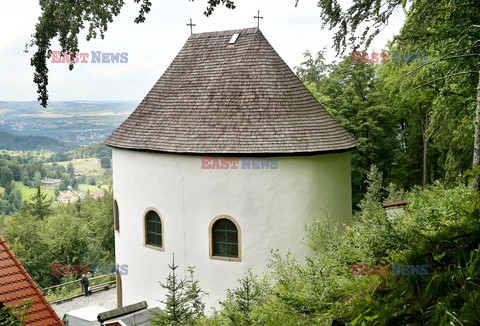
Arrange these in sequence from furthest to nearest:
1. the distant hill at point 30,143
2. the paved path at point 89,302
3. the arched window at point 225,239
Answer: the distant hill at point 30,143 → the paved path at point 89,302 → the arched window at point 225,239

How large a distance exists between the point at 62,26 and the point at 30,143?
68.8 metres

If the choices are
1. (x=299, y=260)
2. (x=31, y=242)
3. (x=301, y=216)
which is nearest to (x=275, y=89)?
(x=301, y=216)

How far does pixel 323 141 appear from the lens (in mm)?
15398

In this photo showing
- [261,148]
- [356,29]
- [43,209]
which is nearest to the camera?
[356,29]

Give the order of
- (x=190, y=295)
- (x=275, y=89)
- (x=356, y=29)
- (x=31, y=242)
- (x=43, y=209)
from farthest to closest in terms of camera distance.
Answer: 1. (x=43, y=209)
2. (x=31, y=242)
3. (x=275, y=89)
4. (x=190, y=295)
5. (x=356, y=29)

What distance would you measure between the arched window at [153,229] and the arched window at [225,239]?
1.84 metres

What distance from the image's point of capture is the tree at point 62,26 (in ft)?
19.5

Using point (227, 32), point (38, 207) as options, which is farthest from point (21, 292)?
point (38, 207)

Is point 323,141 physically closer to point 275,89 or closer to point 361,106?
point 275,89

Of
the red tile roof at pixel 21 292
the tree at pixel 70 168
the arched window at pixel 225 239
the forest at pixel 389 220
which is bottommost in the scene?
the tree at pixel 70 168

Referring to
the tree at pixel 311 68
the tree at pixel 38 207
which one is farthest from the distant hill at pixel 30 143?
the tree at pixel 311 68

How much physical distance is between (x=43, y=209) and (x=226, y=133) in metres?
39.4

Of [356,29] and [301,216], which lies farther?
[301,216]

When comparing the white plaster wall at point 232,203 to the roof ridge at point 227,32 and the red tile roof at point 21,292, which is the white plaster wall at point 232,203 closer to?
the roof ridge at point 227,32
